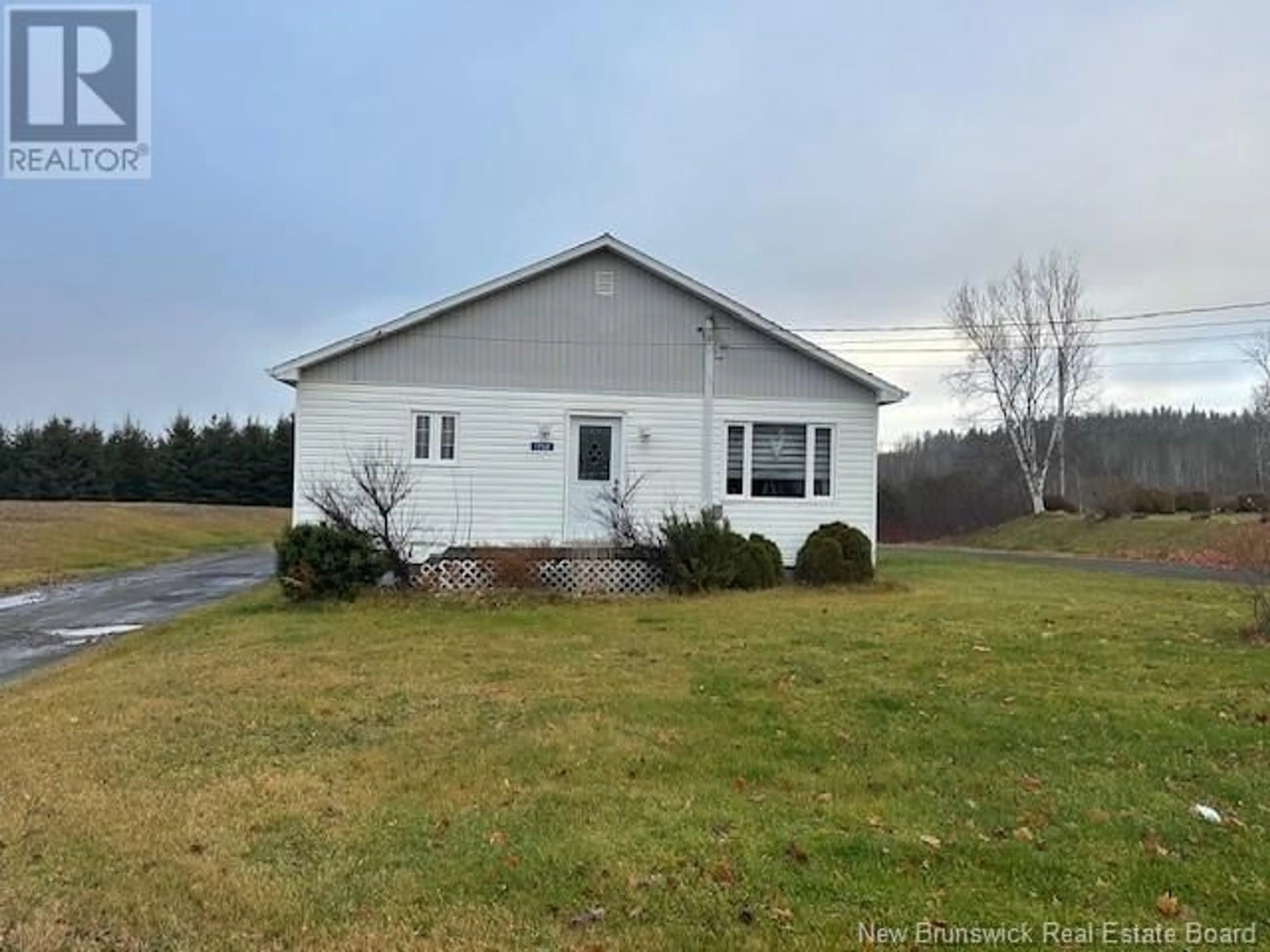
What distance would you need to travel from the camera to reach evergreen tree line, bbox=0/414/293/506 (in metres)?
57.9

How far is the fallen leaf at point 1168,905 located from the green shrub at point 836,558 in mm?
12593

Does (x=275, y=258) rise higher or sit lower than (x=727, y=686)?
higher

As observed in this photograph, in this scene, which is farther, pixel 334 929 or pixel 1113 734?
pixel 1113 734

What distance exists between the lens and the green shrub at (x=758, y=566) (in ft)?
52.4

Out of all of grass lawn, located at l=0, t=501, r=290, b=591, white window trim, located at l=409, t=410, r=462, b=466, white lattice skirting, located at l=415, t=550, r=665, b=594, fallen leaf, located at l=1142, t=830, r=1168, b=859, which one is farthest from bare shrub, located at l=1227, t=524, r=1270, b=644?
grass lawn, located at l=0, t=501, r=290, b=591

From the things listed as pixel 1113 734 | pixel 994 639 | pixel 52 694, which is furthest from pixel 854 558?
pixel 52 694

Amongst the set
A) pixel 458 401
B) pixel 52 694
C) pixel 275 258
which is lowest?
pixel 52 694

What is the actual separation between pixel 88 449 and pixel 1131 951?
64243mm

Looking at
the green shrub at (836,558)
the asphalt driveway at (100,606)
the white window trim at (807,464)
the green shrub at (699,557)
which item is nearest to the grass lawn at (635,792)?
the asphalt driveway at (100,606)

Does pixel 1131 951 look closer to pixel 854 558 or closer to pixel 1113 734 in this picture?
pixel 1113 734

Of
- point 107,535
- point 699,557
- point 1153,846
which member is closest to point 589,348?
point 699,557

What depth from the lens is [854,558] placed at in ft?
55.9

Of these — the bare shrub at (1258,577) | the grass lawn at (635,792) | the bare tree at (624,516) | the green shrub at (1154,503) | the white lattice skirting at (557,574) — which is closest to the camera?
the grass lawn at (635,792)

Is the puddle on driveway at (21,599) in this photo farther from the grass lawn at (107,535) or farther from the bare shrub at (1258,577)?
the bare shrub at (1258,577)
